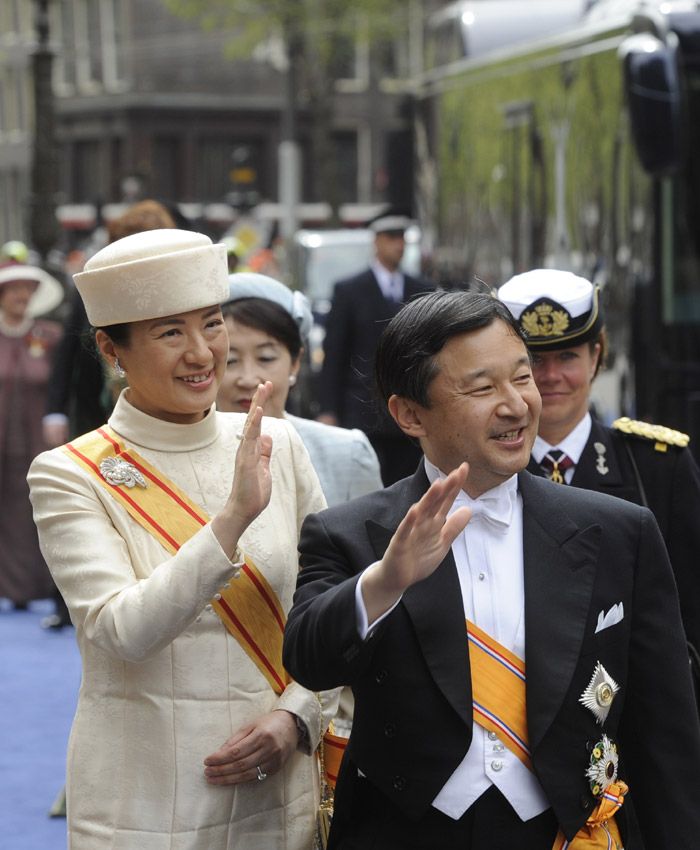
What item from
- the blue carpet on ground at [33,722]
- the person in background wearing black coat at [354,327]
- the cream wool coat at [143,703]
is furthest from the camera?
the person in background wearing black coat at [354,327]

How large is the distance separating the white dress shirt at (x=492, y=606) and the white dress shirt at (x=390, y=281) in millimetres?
8413

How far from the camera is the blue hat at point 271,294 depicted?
5.13 metres

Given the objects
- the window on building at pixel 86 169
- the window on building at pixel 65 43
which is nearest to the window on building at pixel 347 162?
the window on building at pixel 86 169

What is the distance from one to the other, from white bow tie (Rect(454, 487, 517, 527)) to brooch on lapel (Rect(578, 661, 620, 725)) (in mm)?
306

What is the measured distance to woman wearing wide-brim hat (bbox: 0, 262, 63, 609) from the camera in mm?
11938

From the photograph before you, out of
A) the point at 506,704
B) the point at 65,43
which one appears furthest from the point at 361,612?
the point at 65,43

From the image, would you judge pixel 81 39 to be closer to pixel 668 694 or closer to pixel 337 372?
pixel 337 372

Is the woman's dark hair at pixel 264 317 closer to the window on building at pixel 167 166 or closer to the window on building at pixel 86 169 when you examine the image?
the window on building at pixel 167 166

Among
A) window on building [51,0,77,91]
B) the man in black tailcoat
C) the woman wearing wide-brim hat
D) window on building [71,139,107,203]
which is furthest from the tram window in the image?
window on building [51,0,77,91]

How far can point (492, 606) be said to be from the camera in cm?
325

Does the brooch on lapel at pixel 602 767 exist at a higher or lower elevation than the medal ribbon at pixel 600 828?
higher

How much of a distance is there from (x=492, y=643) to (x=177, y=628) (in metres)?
0.59

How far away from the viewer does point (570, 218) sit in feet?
36.5

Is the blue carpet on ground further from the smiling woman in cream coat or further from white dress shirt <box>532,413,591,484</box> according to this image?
the smiling woman in cream coat
